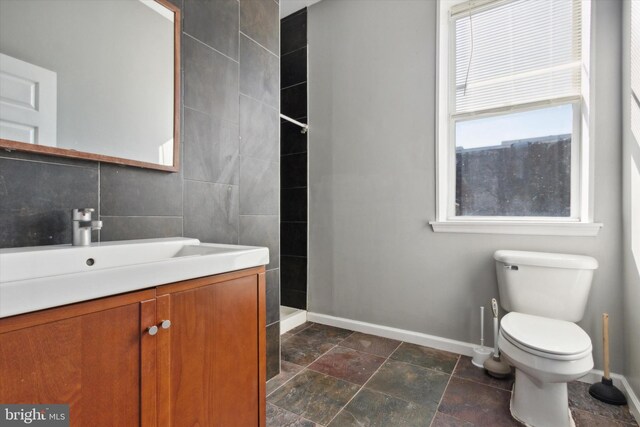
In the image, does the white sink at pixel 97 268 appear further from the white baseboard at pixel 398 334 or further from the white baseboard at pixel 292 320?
the white baseboard at pixel 398 334

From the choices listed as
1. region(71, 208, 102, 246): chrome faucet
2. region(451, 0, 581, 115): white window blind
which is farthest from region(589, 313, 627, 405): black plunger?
region(71, 208, 102, 246): chrome faucet

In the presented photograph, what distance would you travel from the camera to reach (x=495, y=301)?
1946 millimetres

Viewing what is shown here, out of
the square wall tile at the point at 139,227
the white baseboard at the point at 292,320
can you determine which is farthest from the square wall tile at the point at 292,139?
the square wall tile at the point at 139,227

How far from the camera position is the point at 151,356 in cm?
83

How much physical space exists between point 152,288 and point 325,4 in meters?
2.80

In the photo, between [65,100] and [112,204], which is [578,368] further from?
[65,100]

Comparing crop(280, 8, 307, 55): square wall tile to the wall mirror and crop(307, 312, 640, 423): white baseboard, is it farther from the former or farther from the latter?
crop(307, 312, 640, 423): white baseboard

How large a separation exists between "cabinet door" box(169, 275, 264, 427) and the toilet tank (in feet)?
4.93

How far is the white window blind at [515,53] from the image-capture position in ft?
6.49

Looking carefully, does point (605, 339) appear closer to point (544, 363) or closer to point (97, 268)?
point (544, 363)

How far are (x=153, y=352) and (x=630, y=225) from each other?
2207 millimetres

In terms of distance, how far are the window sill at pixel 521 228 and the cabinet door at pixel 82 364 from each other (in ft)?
6.32

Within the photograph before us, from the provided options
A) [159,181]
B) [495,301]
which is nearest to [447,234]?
[495,301]

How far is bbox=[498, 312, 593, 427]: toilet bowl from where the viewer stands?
4.30ft
